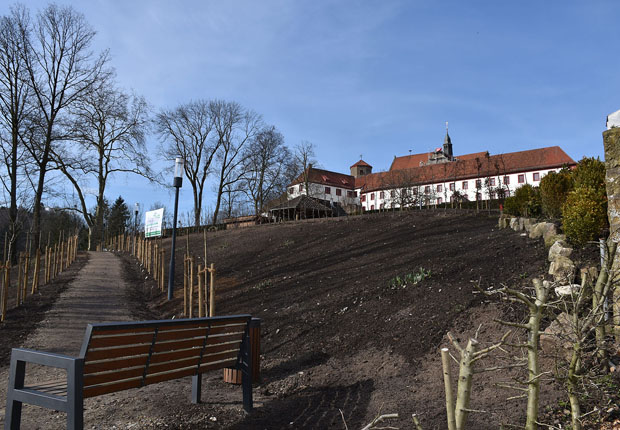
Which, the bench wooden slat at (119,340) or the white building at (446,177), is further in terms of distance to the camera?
the white building at (446,177)

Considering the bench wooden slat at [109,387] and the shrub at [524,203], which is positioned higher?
the shrub at [524,203]

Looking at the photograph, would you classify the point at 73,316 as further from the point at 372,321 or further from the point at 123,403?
the point at 372,321

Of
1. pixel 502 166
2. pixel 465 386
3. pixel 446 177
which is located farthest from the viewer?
pixel 446 177

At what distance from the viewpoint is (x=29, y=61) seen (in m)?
21.8

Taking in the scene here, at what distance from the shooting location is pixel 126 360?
342 centimetres

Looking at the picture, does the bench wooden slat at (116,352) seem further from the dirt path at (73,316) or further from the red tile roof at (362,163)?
the red tile roof at (362,163)

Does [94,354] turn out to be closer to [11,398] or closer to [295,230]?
[11,398]

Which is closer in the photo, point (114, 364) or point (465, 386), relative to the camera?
point (465, 386)

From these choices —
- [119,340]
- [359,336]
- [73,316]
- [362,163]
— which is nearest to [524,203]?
[359,336]

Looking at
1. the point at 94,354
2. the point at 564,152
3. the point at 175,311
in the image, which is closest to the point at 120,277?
the point at 175,311

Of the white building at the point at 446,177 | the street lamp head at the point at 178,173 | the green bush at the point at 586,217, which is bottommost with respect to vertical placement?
the green bush at the point at 586,217

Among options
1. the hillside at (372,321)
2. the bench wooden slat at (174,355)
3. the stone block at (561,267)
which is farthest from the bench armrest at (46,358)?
the stone block at (561,267)

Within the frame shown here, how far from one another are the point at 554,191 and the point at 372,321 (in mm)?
6141

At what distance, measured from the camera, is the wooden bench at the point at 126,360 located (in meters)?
3.00
